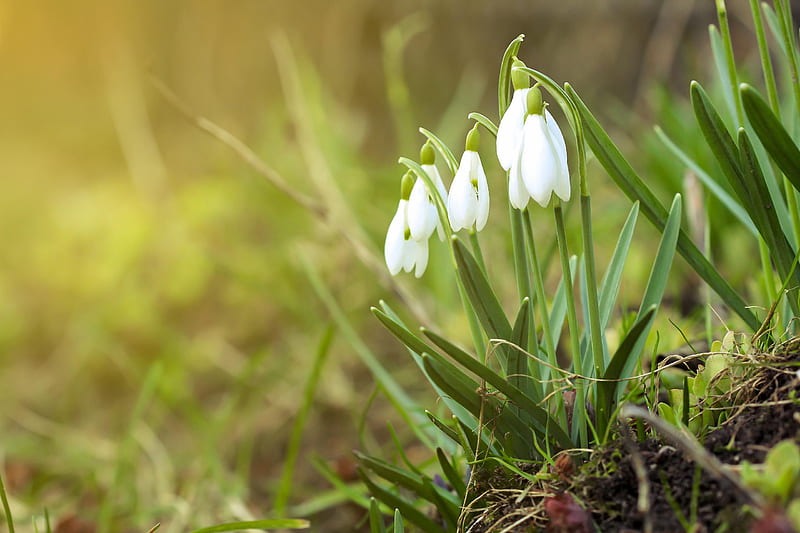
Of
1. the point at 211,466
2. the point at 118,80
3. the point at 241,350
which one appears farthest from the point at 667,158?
the point at 118,80

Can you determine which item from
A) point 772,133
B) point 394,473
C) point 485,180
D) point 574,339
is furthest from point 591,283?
point 394,473

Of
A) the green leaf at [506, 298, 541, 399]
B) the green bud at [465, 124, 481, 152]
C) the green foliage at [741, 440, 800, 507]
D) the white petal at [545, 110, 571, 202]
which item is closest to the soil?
the green foliage at [741, 440, 800, 507]

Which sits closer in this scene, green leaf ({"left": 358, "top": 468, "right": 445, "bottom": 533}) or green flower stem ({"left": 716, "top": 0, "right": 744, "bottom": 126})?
green flower stem ({"left": 716, "top": 0, "right": 744, "bottom": 126})

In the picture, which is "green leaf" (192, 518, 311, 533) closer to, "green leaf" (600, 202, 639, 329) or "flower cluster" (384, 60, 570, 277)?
"flower cluster" (384, 60, 570, 277)

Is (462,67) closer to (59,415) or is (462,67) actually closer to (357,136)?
(357,136)

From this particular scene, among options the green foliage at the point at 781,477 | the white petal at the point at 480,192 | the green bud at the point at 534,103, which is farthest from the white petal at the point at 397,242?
the green foliage at the point at 781,477
